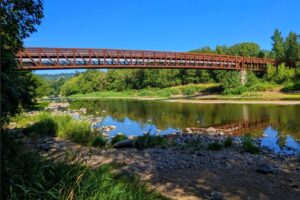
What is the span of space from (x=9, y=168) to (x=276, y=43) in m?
104

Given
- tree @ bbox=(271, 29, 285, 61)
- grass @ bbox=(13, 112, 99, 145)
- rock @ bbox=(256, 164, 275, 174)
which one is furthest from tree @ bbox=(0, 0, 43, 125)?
tree @ bbox=(271, 29, 285, 61)

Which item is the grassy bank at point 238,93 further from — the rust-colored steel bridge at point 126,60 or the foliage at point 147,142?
the foliage at point 147,142

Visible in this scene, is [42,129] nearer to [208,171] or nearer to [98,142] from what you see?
[98,142]

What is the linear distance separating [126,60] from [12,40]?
58.4m

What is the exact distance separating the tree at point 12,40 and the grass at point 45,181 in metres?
0.98

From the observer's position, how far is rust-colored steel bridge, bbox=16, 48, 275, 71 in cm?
5084

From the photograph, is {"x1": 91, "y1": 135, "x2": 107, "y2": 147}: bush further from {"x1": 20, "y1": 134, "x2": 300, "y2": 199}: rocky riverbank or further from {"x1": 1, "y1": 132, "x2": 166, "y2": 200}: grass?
{"x1": 1, "y1": 132, "x2": 166, "y2": 200}: grass

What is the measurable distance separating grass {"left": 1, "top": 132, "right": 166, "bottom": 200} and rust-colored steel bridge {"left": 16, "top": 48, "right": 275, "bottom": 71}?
33.9 metres

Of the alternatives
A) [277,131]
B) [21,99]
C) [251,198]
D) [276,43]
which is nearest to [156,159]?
[251,198]

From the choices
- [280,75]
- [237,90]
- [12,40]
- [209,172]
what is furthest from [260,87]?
[12,40]

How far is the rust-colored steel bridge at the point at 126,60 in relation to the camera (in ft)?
167

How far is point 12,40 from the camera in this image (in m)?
7.40

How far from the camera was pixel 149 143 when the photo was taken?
1583 cm

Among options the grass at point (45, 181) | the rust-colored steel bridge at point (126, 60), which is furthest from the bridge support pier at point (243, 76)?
the grass at point (45, 181)
